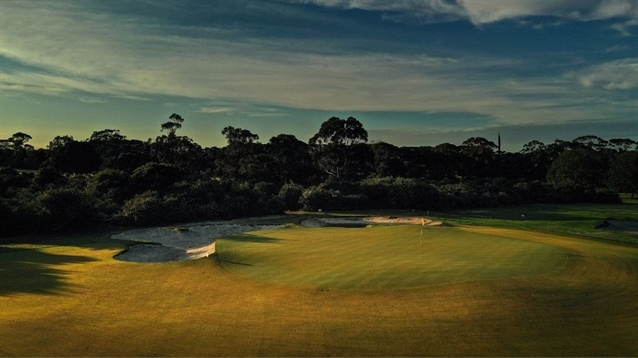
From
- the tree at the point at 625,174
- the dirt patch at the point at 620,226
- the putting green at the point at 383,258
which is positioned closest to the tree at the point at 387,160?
the tree at the point at 625,174

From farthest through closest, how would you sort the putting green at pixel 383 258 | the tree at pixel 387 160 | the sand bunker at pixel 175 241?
the tree at pixel 387 160
the sand bunker at pixel 175 241
the putting green at pixel 383 258

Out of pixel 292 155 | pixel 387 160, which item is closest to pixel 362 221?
pixel 387 160

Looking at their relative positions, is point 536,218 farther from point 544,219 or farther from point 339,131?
point 339,131

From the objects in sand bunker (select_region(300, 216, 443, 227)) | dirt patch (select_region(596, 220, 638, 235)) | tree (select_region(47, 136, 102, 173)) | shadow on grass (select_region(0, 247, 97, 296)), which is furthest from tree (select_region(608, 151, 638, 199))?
tree (select_region(47, 136, 102, 173))

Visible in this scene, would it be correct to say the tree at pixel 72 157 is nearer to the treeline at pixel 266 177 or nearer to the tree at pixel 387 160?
the treeline at pixel 266 177

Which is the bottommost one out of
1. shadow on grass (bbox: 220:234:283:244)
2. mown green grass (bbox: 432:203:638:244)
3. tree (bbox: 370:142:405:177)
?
mown green grass (bbox: 432:203:638:244)

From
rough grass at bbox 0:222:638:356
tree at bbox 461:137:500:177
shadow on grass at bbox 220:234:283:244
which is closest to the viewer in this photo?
rough grass at bbox 0:222:638:356

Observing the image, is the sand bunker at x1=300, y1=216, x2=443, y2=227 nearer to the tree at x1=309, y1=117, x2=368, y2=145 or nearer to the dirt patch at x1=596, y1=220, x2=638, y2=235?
the dirt patch at x1=596, y1=220, x2=638, y2=235
